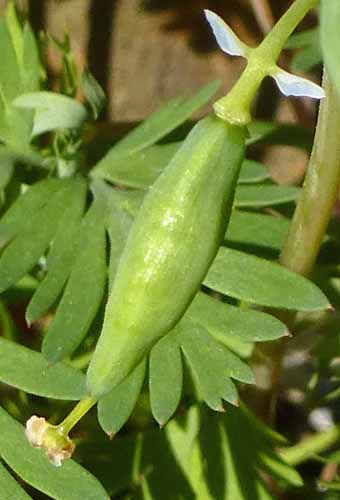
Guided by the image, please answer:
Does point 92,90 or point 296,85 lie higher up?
point 296,85

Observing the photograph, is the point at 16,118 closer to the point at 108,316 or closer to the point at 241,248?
the point at 241,248

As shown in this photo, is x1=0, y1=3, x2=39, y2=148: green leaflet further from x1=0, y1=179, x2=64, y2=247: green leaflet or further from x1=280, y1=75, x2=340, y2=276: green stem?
x1=280, y1=75, x2=340, y2=276: green stem

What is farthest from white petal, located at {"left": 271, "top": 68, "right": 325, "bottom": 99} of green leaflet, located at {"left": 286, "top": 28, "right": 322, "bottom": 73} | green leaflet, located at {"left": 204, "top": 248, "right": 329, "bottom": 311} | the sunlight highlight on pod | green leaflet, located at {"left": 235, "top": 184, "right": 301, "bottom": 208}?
green leaflet, located at {"left": 286, "top": 28, "right": 322, "bottom": 73}

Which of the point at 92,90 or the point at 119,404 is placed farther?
the point at 92,90

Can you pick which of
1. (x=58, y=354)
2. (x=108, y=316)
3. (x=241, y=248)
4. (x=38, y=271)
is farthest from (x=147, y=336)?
(x=38, y=271)

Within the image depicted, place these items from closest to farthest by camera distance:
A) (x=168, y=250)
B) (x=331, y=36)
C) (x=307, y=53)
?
(x=331, y=36) → (x=168, y=250) → (x=307, y=53)

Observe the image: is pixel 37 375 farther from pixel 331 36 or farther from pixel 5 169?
pixel 331 36

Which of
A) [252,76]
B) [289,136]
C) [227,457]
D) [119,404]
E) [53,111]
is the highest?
[252,76]

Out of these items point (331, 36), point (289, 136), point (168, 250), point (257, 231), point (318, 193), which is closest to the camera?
point (331, 36)

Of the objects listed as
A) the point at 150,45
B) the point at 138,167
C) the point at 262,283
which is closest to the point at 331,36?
the point at 262,283
